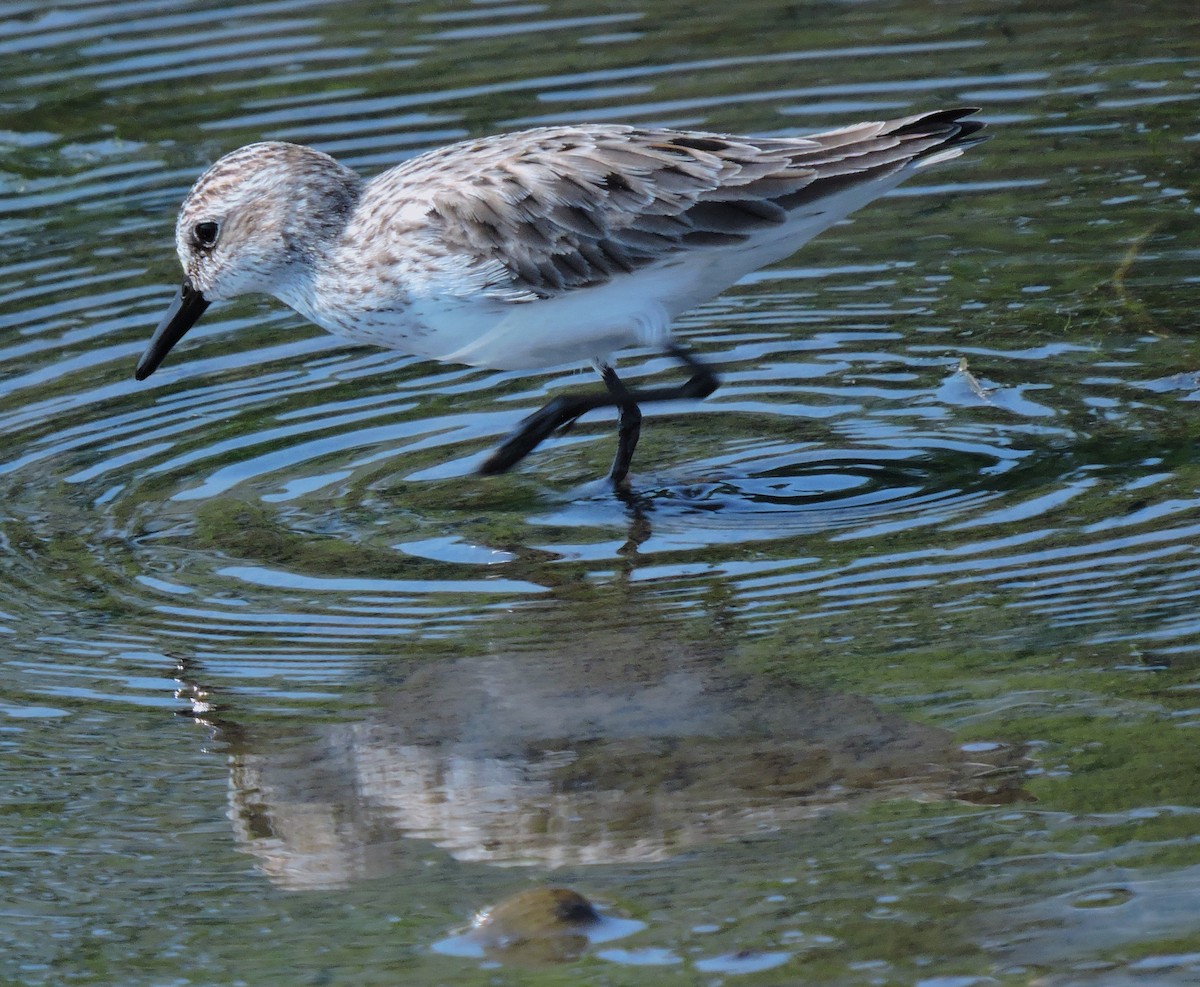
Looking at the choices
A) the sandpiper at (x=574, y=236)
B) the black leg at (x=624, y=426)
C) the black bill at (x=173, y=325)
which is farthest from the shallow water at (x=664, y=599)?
the sandpiper at (x=574, y=236)

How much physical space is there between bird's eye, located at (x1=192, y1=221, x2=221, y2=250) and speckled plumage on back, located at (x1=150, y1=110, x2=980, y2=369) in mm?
536

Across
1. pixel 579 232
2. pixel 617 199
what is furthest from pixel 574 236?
pixel 617 199

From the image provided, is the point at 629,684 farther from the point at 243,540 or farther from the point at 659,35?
the point at 659,35

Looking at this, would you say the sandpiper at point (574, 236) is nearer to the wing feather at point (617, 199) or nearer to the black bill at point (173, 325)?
the wing feather at point (617, 199)

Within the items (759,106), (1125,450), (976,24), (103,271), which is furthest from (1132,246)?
(103,271)

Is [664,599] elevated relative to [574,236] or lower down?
lower down

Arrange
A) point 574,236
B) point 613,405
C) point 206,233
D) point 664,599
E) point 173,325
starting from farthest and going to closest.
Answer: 1. point 173,325
2. point 206,233
3. point 613,405
4. point 574,236
5. point 664,599

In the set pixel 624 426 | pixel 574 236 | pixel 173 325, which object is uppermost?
pixel 574 236

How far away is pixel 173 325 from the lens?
822 centimetres

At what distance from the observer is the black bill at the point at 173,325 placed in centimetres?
818

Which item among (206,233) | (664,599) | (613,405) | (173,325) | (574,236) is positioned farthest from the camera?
(173,325)

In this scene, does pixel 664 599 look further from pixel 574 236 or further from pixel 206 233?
pixel 206 233

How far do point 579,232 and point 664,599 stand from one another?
5.37ft

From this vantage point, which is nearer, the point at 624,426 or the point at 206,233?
the point at 624,426
